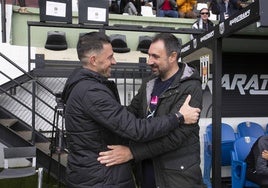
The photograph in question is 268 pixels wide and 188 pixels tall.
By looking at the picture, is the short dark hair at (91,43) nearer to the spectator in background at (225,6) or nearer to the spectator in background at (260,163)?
the spectator in background at (260,163)

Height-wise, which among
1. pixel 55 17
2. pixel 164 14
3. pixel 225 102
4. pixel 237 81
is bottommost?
pixel 225 102

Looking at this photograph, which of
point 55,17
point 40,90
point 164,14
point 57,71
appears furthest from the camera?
point 164,14

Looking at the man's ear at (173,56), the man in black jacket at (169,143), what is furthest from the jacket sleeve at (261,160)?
the man's ear at (173,56)

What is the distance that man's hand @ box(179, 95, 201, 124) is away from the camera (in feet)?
5.68

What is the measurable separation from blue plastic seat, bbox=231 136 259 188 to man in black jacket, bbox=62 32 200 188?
2.86 meters

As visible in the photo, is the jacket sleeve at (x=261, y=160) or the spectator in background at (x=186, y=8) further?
the spectator in background at (x=186, y=8)

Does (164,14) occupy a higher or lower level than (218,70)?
higher

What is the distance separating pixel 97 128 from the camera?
1706 millimetres

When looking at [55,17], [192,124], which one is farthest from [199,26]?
[192,124]

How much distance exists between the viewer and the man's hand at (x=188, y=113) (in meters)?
1.73

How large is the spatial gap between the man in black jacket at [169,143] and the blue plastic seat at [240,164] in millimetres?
2634

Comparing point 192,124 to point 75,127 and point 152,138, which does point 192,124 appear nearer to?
point 152,138

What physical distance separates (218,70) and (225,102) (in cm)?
234

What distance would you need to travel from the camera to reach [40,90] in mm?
6613
